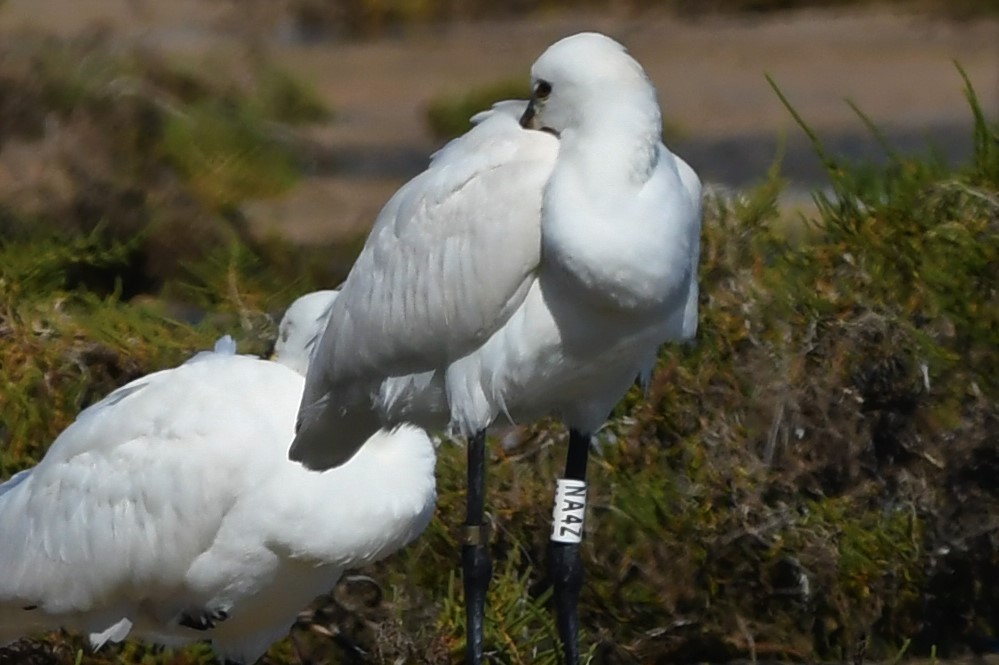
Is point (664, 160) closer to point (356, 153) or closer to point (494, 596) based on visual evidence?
point (494, 596)

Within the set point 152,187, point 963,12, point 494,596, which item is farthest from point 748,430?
point 963,12

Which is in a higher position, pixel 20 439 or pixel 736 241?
pixel 736 241

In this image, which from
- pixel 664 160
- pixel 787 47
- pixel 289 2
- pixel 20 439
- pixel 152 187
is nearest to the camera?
pixel 664 160

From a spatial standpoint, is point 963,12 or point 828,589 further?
point 963,12

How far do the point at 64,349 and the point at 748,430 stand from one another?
8.90ft

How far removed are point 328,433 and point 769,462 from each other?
1882 millimetres

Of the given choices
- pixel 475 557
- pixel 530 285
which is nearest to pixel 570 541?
pixel 475 557

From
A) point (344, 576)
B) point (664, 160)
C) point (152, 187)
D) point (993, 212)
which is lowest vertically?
point (152, 187)

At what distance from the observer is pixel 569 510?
22.1 feet

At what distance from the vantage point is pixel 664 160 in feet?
20.0

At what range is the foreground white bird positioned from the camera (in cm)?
641

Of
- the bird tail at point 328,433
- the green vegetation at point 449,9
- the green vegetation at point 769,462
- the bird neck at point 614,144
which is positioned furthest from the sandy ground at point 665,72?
the bird neck at point 614,144

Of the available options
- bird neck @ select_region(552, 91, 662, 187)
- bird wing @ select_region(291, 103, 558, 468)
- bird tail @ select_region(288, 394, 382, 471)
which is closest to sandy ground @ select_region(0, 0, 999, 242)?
Answer: bird tail @ select_region(288, 394, 382, 471)

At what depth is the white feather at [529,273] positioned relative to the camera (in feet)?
19.3
